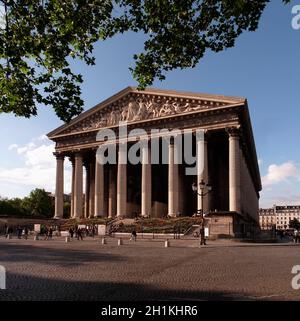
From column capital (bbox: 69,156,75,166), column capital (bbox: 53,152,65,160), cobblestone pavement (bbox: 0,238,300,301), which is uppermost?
column capital (bbox: 53,152,65,160)

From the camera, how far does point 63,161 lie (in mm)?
69250

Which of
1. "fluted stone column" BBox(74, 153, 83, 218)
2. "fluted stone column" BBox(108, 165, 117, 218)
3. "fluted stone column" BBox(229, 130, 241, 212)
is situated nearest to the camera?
"fluted stone column" BBox(229, 130, 241, 212)

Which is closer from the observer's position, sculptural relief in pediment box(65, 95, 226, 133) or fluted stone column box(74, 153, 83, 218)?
sculptural relief in pediment box(65, 95, 226, 133)

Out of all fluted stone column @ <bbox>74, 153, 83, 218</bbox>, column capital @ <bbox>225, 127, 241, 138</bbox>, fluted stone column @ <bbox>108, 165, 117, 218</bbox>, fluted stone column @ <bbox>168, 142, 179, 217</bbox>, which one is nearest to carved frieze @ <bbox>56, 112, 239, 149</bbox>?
column capital @ <bbox>225, 127, 241, 138</bbox>

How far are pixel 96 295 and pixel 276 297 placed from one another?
14.7 ft

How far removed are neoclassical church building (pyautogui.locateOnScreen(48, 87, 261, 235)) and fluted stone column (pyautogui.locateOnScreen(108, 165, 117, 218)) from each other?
0.17 meters

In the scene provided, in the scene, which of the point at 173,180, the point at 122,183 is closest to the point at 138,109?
the point at 122,183

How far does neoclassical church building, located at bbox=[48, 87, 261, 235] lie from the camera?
172 feet

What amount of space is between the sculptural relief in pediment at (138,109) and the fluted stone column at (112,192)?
941 cm

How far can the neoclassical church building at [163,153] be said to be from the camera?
5231cm

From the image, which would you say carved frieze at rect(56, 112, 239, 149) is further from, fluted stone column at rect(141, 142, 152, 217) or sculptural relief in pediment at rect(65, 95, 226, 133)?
fluted stone column at rect(141, 142, 152, 217)

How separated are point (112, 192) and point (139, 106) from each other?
16863mm

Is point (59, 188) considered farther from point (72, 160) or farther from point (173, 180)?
point (173, 180)

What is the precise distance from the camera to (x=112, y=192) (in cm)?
7012
